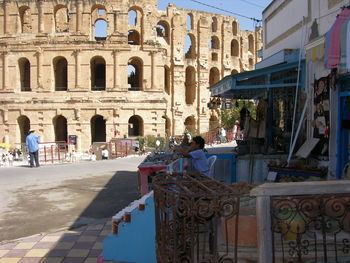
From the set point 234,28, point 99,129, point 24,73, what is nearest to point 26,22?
point 24,73

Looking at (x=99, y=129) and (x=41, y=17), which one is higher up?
(x=41, y=17)

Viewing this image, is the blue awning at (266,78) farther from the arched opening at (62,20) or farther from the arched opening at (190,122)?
the arched opening at (62,20)

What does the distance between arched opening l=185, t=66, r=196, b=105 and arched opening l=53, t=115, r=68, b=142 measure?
14.6 m

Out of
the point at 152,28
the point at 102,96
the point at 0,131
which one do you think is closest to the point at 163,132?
the point at 102,96

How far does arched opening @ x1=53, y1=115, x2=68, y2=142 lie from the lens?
33.3m

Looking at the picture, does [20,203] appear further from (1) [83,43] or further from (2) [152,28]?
(2) [152,28]

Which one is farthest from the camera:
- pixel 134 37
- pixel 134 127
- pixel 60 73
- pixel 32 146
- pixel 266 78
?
pixel 134 37

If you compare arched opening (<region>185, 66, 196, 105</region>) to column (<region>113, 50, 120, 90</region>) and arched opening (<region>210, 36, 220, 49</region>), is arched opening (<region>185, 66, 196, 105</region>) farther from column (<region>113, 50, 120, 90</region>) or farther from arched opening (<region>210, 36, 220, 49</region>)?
column (<region>113, 50, 120, 90</region>)

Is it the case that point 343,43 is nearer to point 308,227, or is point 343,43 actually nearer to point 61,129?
point 308,227

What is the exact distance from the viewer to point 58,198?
8.80 meters

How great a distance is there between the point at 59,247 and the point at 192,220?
3.40m

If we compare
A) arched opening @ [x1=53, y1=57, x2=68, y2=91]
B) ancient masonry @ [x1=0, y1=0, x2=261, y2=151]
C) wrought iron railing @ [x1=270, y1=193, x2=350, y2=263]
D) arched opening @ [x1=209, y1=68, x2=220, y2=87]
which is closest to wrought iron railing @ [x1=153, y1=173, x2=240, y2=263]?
wrought iron railing @ [x1=270, y1=193, x2=350, y2=263]

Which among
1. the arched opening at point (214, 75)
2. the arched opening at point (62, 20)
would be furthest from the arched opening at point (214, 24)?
the arched opening at point (62, 20)

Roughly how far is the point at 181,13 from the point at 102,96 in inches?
552
